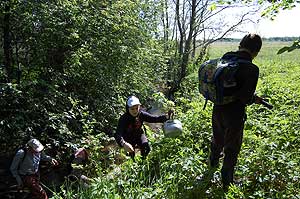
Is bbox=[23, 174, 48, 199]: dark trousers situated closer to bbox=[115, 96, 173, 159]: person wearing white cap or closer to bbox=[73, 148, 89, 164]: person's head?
bbox=[73, 148, 89, 164]: person's head

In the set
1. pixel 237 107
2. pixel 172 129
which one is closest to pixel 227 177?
pixel 237 107

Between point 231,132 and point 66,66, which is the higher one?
point 66,66

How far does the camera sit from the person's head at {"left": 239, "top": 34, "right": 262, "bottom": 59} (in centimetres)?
389

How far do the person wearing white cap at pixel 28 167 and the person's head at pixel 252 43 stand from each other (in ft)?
13.6

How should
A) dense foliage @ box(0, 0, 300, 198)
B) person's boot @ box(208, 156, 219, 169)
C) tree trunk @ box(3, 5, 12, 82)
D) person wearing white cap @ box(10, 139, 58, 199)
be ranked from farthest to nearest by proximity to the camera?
tree trunk @ box(3, 5, 12, 82) → person wearing white cap @ box(10, 139, 58, 199) → person's boot @ box(208, 156, 219, 169) → dense foliage @ box(0, 0, 300, 198)

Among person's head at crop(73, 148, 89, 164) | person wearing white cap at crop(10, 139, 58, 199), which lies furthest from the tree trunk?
person's head at crop(73, 148, 89, 164)

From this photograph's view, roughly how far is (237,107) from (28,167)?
161 inches

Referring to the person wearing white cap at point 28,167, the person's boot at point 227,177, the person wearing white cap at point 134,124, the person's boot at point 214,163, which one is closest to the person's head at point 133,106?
the person wearing white cap at point 134,124

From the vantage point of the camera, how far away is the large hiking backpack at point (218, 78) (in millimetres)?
3832

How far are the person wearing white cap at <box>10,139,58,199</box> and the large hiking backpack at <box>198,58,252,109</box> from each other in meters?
3.61

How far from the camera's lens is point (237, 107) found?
13.2 ft

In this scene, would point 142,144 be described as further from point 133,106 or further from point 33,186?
point 33,186

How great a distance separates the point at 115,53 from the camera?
9523 mm

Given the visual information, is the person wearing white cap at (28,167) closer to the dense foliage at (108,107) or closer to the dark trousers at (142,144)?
the dense foliage at (108,107)
